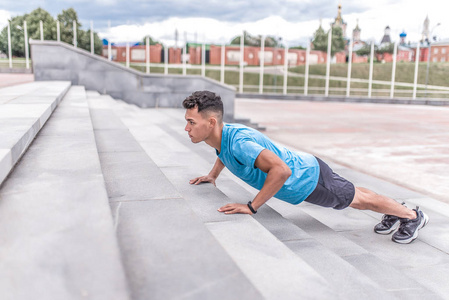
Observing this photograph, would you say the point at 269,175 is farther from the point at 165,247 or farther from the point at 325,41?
the point at 325,41

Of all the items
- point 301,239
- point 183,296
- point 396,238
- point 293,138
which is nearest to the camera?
point 183,296

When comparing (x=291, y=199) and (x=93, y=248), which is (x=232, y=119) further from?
(x=93, y=248)

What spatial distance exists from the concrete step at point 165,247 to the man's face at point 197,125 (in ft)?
1.44

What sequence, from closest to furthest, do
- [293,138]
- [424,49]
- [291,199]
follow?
[291,199], [293,138], [424,49]

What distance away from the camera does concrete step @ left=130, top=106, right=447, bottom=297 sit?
8.03ft

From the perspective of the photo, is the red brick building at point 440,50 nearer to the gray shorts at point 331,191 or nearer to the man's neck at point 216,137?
the gray shorts at point 331,191

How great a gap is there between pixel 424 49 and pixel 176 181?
111 m

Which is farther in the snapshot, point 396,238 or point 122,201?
point 396,238

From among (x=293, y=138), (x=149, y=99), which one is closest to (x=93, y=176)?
(x=293, y=138)

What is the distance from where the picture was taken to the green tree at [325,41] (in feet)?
250

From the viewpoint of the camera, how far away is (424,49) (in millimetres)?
99062

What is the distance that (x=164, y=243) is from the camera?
6.50 ft

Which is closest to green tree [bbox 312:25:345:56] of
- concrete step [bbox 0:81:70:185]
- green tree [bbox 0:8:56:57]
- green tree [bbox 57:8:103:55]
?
green tree [bbox 57:8:103:55]

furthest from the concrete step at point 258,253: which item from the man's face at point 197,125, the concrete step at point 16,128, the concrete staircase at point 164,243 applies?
the concrete step at point 16,128
